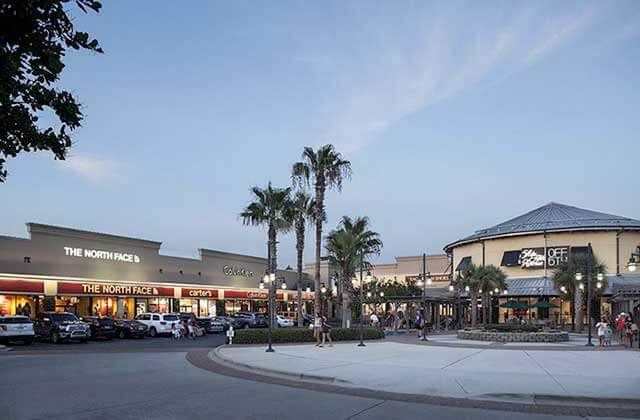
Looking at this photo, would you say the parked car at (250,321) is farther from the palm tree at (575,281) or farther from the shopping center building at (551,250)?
the palm tree at (575,281)

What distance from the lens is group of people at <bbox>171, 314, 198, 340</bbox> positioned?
1549 inches

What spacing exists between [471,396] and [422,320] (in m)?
22.7

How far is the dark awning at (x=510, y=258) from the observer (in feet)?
208

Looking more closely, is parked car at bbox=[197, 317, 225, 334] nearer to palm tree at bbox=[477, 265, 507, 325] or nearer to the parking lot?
the parking lot

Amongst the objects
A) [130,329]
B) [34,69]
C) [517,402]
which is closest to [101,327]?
[130,329]

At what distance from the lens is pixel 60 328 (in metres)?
34.5

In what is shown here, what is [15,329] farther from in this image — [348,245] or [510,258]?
[510,258]

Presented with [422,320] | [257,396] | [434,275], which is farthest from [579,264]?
[257,396]

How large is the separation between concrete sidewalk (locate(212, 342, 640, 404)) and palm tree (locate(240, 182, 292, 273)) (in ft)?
53.8

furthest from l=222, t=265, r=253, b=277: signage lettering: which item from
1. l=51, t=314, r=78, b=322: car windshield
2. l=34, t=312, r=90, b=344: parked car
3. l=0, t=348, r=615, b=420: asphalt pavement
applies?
l=0, t=348, r=615, b=420: asphalt pavement

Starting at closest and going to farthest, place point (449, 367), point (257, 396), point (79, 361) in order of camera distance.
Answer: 1. point (257, 396)
2. point (449, 367)
3. point (79, 361)

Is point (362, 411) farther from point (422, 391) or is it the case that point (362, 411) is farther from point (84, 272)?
point (84, 272)

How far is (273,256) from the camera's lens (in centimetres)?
4794

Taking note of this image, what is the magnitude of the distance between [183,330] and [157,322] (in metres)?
2.41
